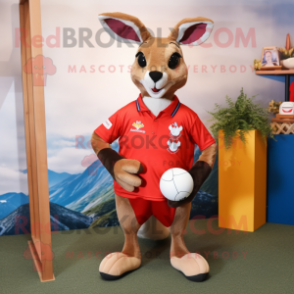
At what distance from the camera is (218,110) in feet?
10.0

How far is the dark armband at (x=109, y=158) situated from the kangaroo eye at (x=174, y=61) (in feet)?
1.91

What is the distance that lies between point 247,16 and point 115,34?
1426 mm

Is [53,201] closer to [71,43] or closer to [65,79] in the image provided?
[65,79]

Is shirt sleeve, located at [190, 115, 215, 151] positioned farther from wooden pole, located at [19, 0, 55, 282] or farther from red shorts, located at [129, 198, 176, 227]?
wooden pole, located at [19, 0, 55, 282]

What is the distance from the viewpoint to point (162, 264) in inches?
88.7

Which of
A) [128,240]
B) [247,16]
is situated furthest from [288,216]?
[247,16]

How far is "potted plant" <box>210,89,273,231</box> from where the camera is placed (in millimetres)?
2729

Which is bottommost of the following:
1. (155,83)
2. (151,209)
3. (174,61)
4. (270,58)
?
(151,209)

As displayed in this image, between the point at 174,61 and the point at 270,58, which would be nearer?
the point at 174,61

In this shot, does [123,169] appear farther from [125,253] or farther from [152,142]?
[125,253]

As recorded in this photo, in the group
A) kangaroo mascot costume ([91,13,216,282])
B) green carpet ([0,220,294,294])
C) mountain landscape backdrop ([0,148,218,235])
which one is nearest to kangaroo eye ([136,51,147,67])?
kangaroo mascot costume ([91,13,216,282])

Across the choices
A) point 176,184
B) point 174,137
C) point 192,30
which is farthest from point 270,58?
point 176,184

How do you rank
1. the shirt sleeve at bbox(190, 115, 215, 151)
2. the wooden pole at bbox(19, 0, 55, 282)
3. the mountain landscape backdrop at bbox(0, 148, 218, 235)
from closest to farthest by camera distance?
the wooden pole at bbox(19, 0, 55, 282) < the shirt sleeve at bbox(190, 115, 215, 151) < the mountain landscape backdrop at bbox(0, 148, 218, 235)

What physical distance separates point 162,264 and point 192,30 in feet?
4.66
